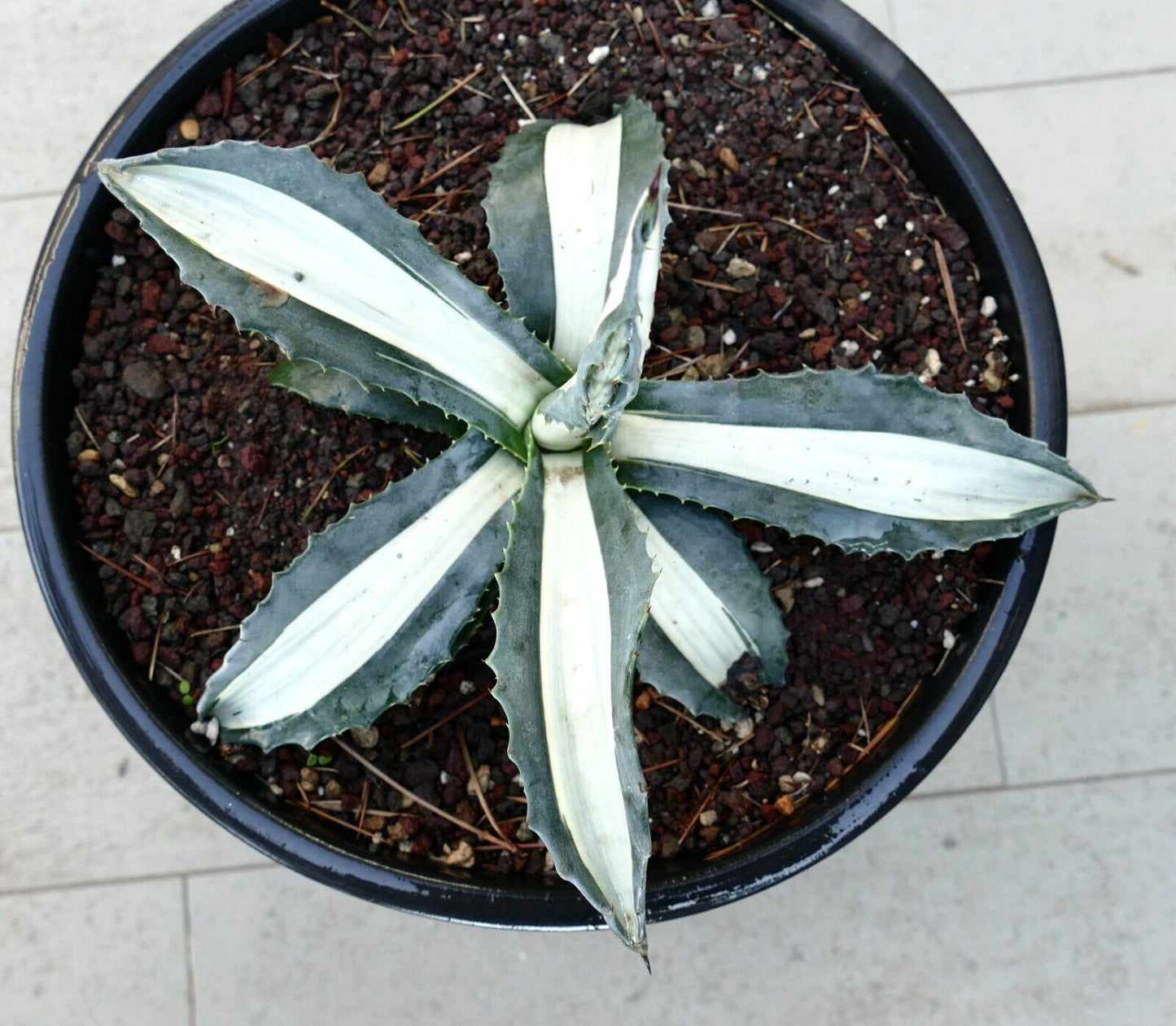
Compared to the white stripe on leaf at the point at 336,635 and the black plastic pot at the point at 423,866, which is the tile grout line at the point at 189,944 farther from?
the white stripe on leaf at the point at 336,635

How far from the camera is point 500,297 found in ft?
3.23

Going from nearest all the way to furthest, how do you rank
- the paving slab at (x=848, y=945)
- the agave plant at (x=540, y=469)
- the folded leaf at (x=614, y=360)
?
the folded leaf at (x=614, y=360), the agave plant at (x=540, y=469), the paving slab at (x=848, y=945)

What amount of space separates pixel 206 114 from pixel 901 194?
0.66 metres

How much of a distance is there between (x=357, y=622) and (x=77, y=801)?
853 millimetres

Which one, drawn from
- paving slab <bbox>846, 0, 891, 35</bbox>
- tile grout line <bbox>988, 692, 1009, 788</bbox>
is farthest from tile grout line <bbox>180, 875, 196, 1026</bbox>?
paving slab <bbox>846, 0, 891, 35</bbox>

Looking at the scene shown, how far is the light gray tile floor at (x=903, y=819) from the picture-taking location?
136cm

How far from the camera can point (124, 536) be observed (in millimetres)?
950

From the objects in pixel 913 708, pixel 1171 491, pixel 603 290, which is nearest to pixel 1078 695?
pixel 1171 491

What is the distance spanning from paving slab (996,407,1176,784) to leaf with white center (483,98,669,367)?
89 cm

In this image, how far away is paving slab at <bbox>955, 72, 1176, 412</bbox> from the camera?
142cm

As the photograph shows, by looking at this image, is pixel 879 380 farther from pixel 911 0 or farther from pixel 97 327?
pixel 911 0

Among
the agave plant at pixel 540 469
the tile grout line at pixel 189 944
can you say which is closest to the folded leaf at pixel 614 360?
the agave plant at pixel 540 469

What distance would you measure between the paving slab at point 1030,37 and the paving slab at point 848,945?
3.27 feet

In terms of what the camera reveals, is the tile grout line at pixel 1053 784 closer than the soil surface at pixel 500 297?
No
